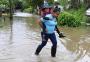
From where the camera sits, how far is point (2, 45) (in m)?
12.3

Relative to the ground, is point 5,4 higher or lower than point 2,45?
lower

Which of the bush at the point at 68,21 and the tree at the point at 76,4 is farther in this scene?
the tree at the point at 76,4

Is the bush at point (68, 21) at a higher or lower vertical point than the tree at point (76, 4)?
higher

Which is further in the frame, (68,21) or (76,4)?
(76,4)

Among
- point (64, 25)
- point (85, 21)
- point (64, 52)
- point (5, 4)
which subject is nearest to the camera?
point (64, 52)

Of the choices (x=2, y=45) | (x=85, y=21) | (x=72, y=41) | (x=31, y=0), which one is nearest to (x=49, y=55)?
(x=2, y=45)

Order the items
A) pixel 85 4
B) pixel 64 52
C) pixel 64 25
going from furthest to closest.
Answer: pixel 85 4
pixel 64 25
pixel 64 52

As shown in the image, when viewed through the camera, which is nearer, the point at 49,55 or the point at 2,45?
the point at 49,55

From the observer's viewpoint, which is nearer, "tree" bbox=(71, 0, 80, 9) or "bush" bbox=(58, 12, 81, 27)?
"bush" bbox=(58, 12, 81, 27)

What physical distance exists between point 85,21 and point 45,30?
14.8 m

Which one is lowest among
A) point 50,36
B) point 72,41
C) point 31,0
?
point 31,0

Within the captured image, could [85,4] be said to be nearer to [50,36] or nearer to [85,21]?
[85,21]

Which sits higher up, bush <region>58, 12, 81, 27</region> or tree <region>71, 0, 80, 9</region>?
bush <region>58, 12, 81, 27</region>

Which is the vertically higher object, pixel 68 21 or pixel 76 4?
pixel 68 21
